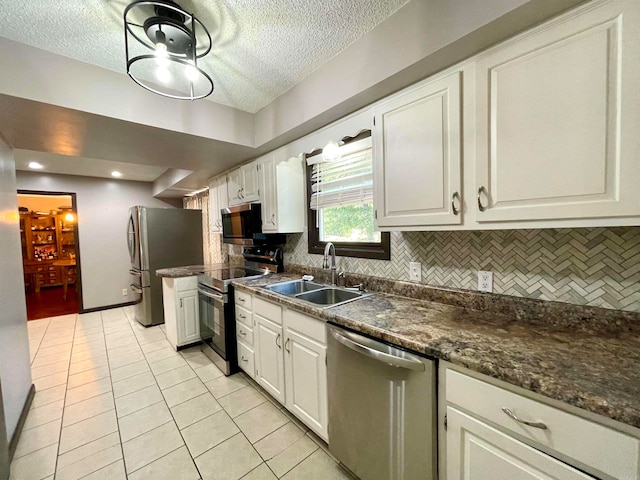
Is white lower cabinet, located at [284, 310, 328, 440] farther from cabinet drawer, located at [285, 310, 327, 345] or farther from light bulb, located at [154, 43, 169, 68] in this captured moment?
light bulb, located at [154, 43, 169, 68]

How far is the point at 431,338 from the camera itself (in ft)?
3.53

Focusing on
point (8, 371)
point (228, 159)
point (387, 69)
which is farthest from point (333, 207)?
point (8, 371)

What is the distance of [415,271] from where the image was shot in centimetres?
173

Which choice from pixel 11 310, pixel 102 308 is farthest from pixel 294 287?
pixel 102 308

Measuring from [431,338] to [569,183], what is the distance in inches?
30.4

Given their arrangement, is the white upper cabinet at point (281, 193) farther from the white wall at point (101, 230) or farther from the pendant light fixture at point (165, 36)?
the white wall at point (101, 230)

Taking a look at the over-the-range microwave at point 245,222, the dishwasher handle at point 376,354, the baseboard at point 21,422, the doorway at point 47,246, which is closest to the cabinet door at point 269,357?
the dishwasher handle at point 376,354

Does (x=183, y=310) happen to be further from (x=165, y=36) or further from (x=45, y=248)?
(x=45, y=248)

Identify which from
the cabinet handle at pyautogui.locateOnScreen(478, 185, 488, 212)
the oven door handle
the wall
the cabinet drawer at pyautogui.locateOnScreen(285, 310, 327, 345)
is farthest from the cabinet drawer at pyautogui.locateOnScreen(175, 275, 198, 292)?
the cabinet handle at pyautogui.locateOnScreen(478, 185, 488, 212)

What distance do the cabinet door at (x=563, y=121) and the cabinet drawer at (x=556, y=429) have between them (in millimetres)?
670

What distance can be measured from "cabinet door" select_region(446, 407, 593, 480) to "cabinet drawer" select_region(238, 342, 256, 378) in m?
1.64

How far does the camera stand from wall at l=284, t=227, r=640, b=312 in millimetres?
1087

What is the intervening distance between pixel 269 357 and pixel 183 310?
Answer: 1.57 metres

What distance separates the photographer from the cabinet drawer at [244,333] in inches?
87.8
